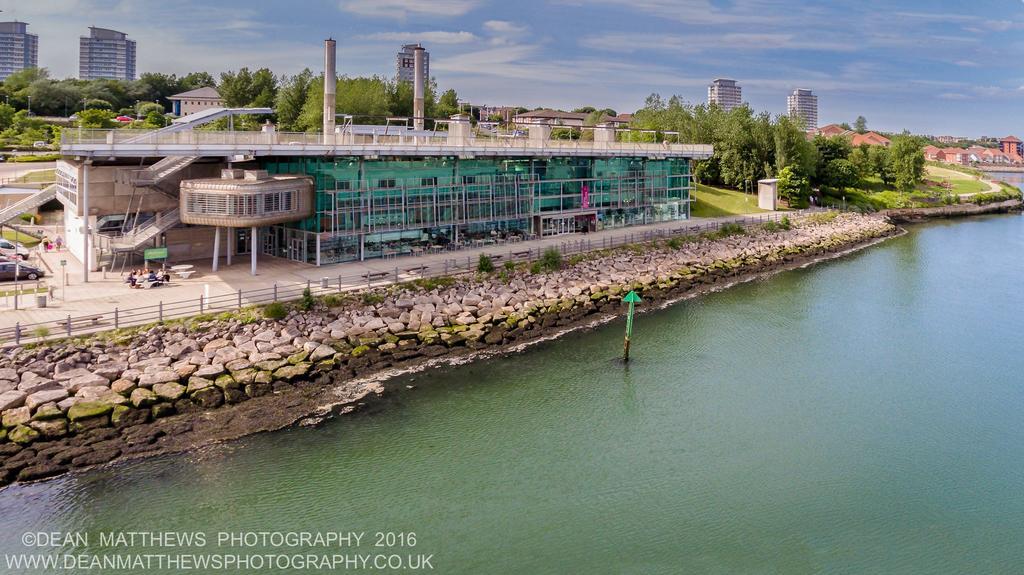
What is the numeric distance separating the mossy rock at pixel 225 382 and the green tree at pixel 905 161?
88.1 m

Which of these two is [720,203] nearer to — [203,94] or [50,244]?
[50,244]

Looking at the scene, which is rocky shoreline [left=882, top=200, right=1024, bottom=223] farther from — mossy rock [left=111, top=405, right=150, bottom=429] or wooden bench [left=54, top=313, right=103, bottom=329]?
mossy rock [left=111, top=405, right=150, bottom=429]

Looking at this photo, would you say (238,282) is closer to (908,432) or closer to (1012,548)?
(908,432)

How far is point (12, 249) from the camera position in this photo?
116 feet

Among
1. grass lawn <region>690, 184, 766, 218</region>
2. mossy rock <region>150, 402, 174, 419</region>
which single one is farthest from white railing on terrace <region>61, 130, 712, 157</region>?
grass lawn <region>690, 184, 766, 218</region>

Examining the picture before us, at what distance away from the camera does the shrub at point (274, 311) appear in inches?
1104

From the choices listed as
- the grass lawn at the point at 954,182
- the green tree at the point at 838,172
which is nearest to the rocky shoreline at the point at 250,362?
the green tree at the point at 838,172

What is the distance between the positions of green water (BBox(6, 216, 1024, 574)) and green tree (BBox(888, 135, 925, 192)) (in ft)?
210

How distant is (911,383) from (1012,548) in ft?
39.5

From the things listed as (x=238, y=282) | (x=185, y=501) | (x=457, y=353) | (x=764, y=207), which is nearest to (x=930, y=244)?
(x=764, y=207)

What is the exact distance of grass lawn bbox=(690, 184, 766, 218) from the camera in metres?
64.5

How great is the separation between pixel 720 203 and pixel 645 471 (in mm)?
50251

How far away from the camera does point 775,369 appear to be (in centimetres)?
3122

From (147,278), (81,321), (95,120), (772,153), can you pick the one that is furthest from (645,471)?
(95,120)
